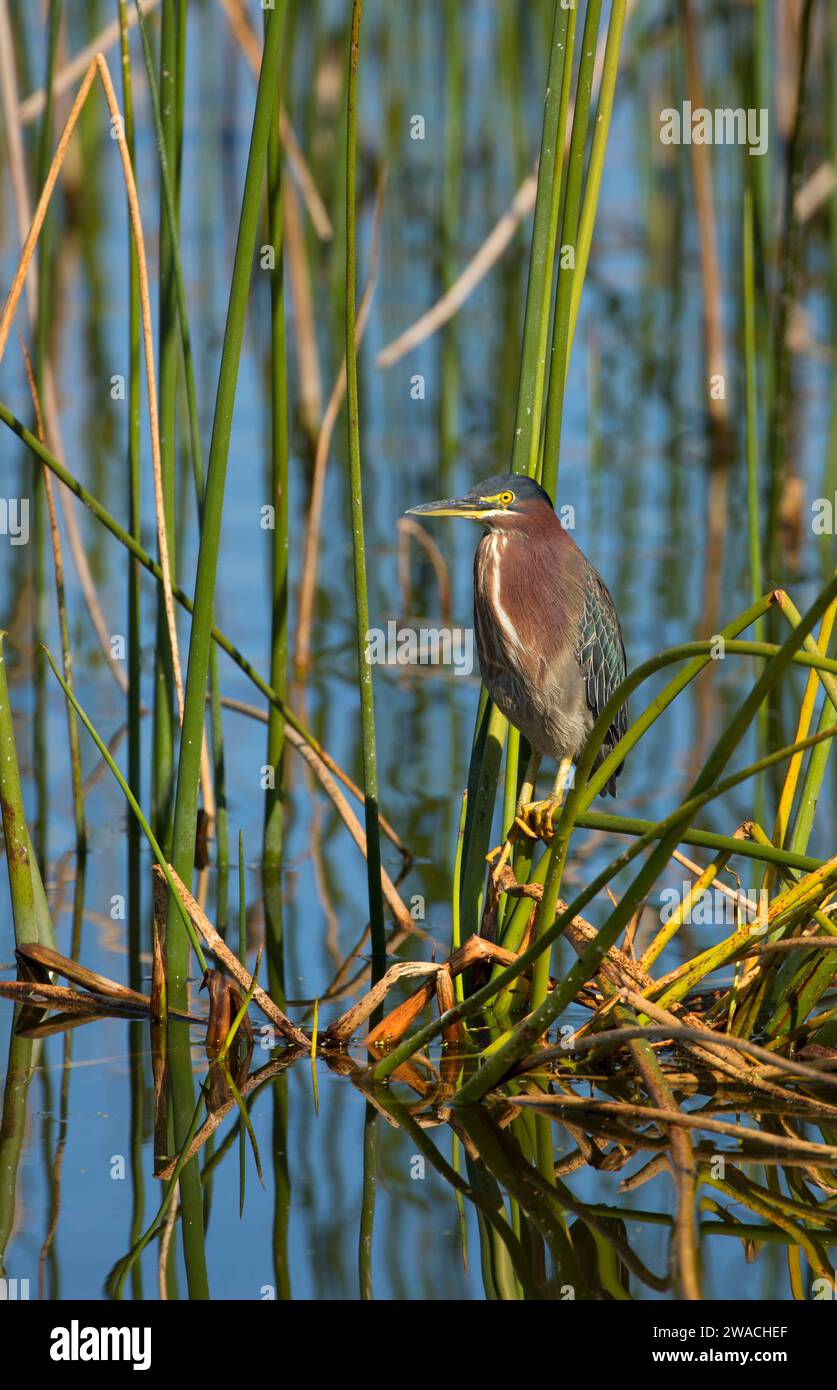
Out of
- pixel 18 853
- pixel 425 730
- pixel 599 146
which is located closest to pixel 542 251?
pixel 599 146

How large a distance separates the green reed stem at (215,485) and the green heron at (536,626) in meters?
0.59

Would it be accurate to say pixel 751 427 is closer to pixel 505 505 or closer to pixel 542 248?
pixel 505 505

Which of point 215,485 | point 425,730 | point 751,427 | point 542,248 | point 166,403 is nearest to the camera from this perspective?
point 215,485

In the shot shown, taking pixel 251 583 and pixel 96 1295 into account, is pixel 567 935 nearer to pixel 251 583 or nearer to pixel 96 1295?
pixel 96 1295

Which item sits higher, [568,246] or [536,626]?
[568,246]

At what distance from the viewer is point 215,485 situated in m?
4.01

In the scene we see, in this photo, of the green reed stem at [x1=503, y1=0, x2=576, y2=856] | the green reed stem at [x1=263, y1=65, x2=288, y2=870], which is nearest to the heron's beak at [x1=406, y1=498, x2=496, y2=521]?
the green reed stem at [x1=503, y1=0, x2=576, y2=856]

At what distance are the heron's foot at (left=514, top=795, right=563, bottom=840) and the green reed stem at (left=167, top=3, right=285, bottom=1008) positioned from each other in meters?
0.84

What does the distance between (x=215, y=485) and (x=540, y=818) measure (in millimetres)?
1185

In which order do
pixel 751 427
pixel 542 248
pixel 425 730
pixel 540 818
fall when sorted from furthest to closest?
1. pixel 425 730
2. pixel 751 427
3. pixel 540 818
4. pixel 542 248

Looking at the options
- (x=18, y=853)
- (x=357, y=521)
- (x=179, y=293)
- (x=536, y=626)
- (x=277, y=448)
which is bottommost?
(x=18, y=853)

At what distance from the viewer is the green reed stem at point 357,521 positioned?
386 cm

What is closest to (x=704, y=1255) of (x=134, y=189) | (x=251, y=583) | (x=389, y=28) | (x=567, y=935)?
(x=567, y=935)
